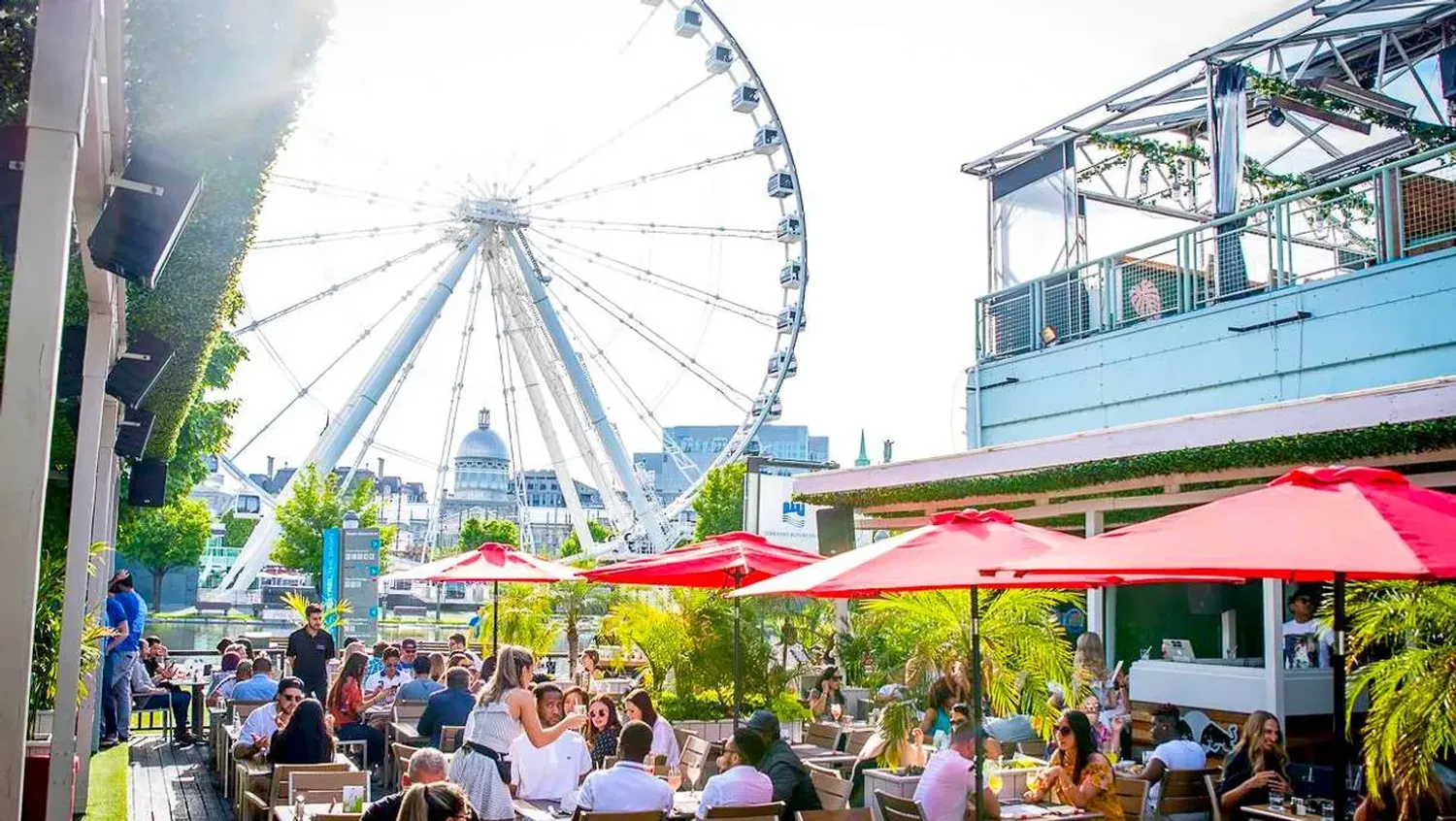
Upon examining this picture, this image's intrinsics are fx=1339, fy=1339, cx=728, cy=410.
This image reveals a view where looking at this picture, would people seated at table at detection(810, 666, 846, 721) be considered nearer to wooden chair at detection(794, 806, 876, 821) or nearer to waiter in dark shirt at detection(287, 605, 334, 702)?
waiter in dark shirt at detection(287, 605, 334, 702)

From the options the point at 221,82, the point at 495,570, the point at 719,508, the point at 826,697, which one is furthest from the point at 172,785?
the point at 719,508

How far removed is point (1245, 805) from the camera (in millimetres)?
6809

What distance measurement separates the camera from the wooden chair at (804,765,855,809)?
674cm

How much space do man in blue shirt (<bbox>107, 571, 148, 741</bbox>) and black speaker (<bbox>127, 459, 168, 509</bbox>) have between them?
0.73 meters

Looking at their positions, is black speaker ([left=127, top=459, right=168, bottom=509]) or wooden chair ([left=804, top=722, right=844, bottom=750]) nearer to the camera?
wooden chair ([left=804, top=722, right=844, bottom=750])

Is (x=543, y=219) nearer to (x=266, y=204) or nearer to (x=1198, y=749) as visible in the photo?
(x=266, y=204)

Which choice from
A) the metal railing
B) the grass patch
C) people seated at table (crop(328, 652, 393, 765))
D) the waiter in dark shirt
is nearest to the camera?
the grass patch

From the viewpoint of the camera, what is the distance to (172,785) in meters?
10.6

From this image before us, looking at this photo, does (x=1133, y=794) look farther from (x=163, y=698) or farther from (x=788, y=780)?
(x=163, y=698)

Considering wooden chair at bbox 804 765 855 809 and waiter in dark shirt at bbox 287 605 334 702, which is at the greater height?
waiter in dark shirt at bbox 287 605 334 702

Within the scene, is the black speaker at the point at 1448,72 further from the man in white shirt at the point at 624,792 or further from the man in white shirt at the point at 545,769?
the man in white shirt at the point at 624,792

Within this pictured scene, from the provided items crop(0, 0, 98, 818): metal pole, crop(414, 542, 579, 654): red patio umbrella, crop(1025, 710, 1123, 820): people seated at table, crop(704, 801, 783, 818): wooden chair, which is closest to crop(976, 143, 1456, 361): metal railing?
crop(1025, 710, 1123, 820): people seated at table

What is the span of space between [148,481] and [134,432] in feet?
7.51

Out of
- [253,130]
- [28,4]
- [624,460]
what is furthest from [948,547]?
[624,460]
